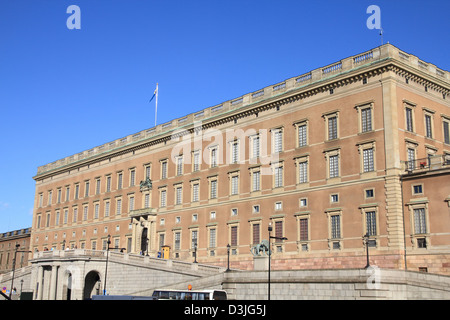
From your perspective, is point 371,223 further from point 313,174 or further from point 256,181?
point 256,181

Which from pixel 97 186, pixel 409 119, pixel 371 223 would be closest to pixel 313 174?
pixel 371 223

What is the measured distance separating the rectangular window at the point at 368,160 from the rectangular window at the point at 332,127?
371 centimetres

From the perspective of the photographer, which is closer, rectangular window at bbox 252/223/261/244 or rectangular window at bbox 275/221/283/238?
rectangular window at bbox 275/221/283/238

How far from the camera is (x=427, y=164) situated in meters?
43.4

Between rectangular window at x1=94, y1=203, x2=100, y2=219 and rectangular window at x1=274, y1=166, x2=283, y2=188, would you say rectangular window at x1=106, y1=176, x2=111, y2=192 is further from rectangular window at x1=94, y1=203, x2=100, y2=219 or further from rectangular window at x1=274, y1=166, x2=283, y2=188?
rectangular window at x1=274, y1=166, x2=283, y2=188

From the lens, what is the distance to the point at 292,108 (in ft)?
169

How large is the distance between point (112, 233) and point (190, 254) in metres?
17.4

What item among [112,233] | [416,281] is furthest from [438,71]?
[112,233]

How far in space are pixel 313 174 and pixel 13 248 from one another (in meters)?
76.6

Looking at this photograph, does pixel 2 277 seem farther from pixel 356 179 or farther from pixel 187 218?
pixel 356 179

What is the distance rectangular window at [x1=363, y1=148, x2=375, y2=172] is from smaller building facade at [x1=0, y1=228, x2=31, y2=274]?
73.5 m

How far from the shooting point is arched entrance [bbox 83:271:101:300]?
6280 centimetres
